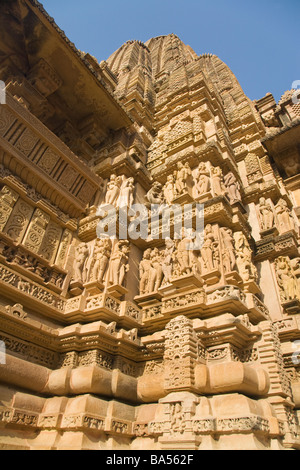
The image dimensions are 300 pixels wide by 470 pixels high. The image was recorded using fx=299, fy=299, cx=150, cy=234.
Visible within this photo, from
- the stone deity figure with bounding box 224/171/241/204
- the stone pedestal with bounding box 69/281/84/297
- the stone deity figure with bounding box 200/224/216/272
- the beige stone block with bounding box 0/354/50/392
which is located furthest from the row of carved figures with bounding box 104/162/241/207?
the beige stone block with bounding box 0/354/50/392

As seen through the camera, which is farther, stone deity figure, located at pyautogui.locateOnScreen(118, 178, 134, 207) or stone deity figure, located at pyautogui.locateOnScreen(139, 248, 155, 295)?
stone deity figure, located at pyautogui.locateOnScreen(118, 178, 134, 207)

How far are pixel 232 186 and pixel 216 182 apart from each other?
116 cm

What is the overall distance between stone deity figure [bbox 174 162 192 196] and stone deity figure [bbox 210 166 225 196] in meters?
0.64

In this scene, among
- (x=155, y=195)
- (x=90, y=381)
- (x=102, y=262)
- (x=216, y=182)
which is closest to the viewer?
(x=90, y=381)

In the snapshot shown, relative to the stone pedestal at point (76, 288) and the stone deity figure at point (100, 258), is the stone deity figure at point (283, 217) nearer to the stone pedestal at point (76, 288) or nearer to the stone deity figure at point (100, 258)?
the stone deity figure at point (100, 258)

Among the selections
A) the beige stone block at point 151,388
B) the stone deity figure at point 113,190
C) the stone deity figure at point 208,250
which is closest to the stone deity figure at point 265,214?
the stone deity figure at point 208,250

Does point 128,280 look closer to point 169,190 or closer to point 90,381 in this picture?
point 90,381

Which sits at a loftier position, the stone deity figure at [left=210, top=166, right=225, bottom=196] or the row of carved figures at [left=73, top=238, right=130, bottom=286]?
the stone deity figure at [left=210, top=166, right=225, bottom=196]

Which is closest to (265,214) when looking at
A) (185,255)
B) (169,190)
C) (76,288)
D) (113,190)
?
(169,190)

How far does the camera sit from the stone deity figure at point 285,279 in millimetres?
6199

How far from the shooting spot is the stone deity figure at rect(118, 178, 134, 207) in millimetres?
7613

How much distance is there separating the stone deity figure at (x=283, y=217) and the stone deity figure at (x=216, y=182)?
210 cm

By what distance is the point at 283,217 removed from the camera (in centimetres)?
818

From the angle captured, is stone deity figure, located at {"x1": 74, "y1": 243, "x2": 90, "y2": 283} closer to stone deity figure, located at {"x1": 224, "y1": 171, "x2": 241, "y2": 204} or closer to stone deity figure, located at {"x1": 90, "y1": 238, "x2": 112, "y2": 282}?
stone deity figure, located at {"x1": 90, "y1": 238, "x2": 112, "y2": 282}
